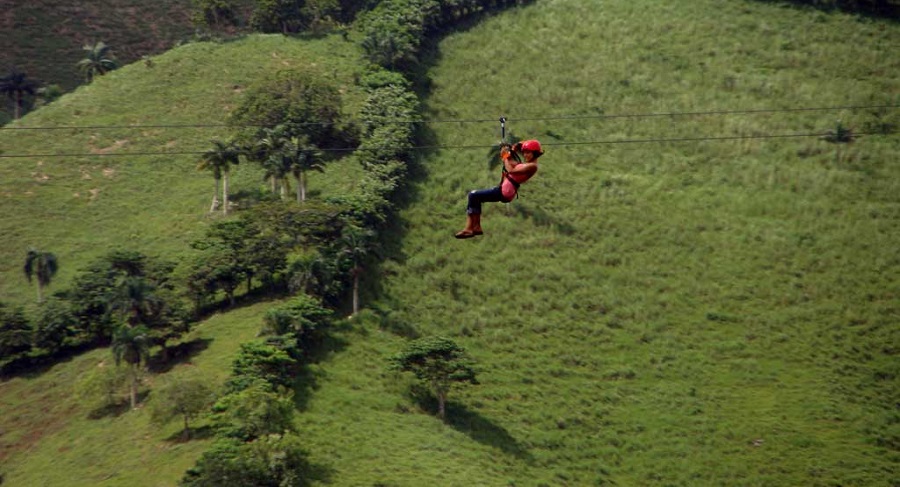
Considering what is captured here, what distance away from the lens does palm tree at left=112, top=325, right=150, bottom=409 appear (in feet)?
258

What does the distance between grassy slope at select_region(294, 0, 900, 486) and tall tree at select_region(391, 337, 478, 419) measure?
1.96 m

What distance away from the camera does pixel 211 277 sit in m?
87.3

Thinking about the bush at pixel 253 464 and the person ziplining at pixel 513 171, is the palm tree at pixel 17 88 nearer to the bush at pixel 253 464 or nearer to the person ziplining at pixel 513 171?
the bush at pixel 253 464

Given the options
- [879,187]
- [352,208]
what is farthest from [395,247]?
[879,187]

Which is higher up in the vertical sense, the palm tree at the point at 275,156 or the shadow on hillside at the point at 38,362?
the palm tree at the point at 275,156

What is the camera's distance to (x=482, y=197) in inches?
1437

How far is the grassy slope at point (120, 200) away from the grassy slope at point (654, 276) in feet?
34.6

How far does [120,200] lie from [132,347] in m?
33.6

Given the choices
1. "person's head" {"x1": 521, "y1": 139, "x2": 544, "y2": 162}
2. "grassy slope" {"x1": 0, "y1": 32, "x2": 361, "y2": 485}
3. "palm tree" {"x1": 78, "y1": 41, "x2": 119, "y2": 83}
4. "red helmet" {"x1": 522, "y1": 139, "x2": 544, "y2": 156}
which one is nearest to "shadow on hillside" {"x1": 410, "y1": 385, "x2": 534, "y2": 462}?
"grassy slope" {"x1": 0, "y1": 32, "x2": 361, "y2": 485}

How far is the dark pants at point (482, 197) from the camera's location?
117ft

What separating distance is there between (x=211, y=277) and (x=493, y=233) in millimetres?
26977

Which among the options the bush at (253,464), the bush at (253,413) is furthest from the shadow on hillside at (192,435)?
the bush at (253,464)

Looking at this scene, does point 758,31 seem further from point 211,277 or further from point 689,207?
point 211,277

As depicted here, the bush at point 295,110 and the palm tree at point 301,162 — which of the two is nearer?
the palm tree at point 301,162
